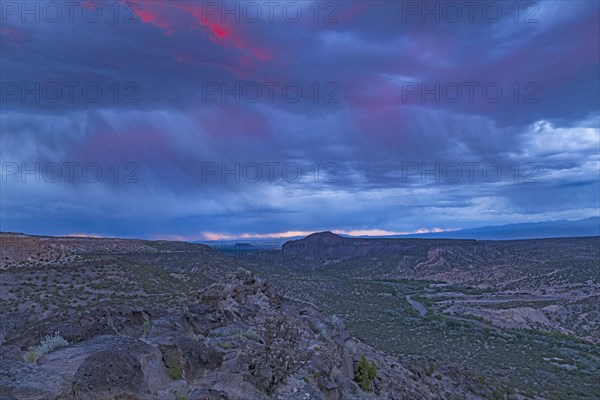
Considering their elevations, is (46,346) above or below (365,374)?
above

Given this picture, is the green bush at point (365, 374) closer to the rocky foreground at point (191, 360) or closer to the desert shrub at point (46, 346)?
the rocky foreground at point (191, 360)

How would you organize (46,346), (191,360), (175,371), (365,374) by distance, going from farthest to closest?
(365,374) < (191,360) < (46,346) < (175,371)

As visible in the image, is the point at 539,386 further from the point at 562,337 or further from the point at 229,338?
the point at 229,338

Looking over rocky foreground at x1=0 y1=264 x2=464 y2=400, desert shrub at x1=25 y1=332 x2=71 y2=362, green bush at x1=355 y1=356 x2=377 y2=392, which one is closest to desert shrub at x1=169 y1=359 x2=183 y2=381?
rocky foreground at x1=0 y1=264 x2=464 y2=400

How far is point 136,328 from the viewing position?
13484 mm

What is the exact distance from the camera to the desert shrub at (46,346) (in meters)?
9.67

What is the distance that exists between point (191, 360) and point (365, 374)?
7247 millimetres

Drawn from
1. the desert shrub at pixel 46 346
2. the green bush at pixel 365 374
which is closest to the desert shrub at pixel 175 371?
the desert shrub at pixel 46 346

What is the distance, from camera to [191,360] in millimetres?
10797

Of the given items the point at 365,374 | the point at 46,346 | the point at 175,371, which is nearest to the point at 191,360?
the point at 175,371

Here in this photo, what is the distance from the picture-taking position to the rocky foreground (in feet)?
27.5

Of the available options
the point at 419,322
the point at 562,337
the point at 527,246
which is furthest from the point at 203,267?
the point at 527,246

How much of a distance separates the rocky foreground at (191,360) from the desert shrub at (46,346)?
6 cm

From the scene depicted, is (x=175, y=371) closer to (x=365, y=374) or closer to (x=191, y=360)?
(x=191, y=360)
